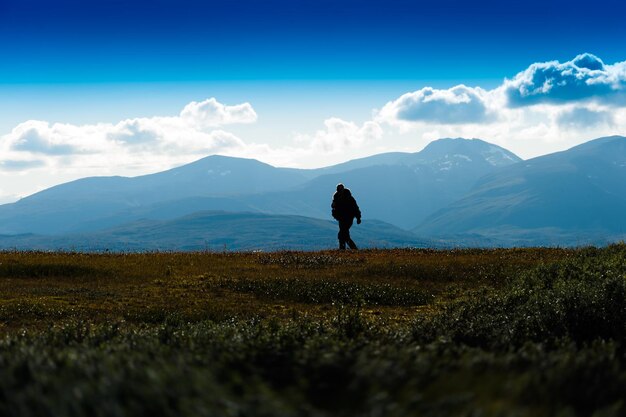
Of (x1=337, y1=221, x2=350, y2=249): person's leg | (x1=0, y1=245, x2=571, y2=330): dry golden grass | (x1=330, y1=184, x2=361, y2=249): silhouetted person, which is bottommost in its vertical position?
(x1=0, y1=245, x2=571, y2=330): dry golden grass

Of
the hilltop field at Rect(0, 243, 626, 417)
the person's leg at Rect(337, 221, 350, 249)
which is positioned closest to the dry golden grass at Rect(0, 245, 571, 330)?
the hilltop field at Rect(0, 243, 626, 417)

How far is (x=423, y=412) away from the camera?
15.2 feet

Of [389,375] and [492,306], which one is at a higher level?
[389,375]

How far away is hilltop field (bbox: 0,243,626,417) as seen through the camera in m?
4.75

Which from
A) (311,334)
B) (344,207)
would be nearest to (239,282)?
(344,207)

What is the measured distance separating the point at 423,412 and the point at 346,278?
85.0 ft

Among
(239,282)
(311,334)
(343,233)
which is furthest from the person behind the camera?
(343,233)

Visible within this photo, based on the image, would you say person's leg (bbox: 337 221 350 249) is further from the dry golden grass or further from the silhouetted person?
the dry golden grass

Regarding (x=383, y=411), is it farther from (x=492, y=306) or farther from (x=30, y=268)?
(x=30, y=268)

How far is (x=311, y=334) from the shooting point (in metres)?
11.2

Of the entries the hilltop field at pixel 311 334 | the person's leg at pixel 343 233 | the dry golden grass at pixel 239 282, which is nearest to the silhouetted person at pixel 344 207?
the person's leg at pixel 343 233

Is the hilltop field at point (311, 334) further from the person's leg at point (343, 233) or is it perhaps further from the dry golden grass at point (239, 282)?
the person's leg at point (343, 233)

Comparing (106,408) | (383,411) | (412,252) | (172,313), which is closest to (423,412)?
(383,411)

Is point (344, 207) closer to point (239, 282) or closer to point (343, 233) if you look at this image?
point (343, 233)
